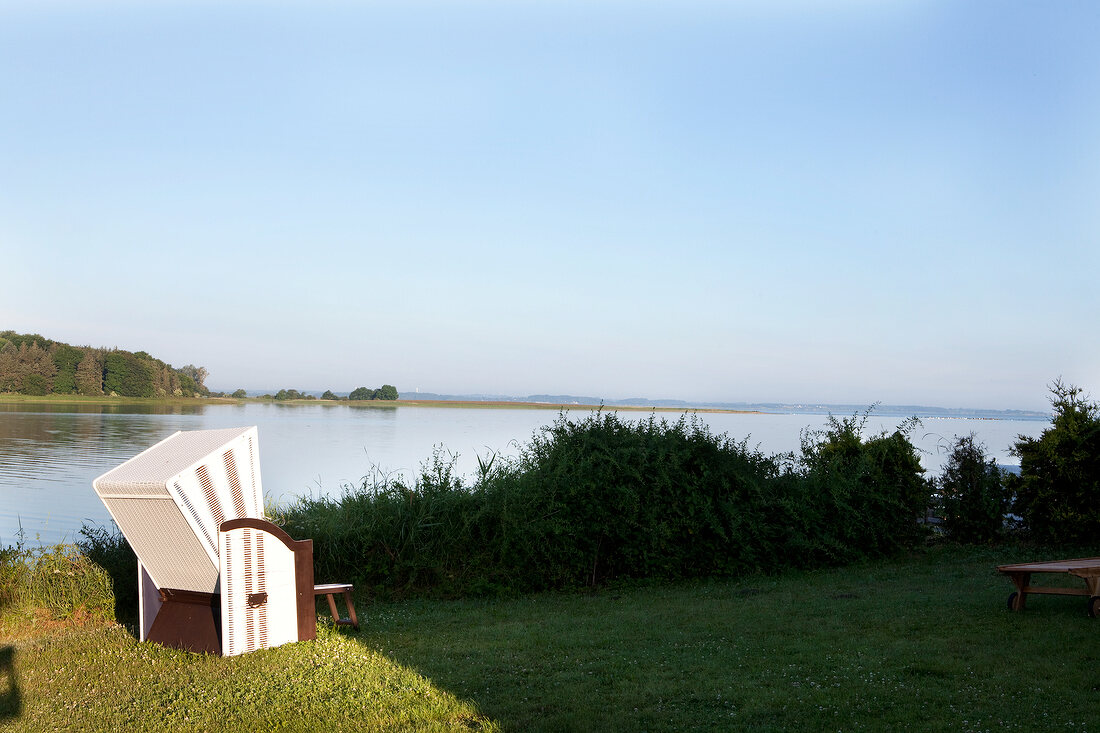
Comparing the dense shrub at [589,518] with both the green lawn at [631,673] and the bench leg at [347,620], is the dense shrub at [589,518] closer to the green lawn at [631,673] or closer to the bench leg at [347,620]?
the green lawn at [631,673]

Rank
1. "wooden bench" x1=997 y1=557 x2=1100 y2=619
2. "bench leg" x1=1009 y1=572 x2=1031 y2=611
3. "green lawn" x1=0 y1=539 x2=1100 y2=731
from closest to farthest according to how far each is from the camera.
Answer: "green lawn" x1=0 y1=539 x2=1100 y2=731 → "wooden bench" x1=997 y1=557 x2=1100 y2=619 → "bench leg" x1=1009 y1=572 x2=1031 y2=611

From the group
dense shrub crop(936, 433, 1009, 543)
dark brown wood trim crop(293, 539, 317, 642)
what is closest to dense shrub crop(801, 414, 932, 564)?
dense shrub crop(936, 433, 1009, 543)

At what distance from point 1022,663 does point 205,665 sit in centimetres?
586

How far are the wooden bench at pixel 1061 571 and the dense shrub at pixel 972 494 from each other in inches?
187

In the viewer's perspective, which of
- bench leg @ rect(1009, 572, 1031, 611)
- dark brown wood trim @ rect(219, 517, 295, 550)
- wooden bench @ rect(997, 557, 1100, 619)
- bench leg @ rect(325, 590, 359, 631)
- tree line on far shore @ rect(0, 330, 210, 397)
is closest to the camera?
dark brown wood trim @ rect(219, 517, 295, 550)

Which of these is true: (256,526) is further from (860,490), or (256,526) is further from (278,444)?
(278,444)

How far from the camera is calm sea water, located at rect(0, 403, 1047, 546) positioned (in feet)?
38.1

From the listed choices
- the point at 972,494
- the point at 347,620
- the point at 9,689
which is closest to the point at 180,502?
the point at 9,689

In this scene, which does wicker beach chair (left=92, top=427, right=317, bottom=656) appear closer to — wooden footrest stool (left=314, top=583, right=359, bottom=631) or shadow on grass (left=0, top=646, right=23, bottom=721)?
wooden footrest stool (left=314, top=583, right=359, bottom=631)

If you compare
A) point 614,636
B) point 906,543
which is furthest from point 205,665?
point 906,543

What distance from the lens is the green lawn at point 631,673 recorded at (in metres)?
4.34

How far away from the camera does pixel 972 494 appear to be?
11.5 m

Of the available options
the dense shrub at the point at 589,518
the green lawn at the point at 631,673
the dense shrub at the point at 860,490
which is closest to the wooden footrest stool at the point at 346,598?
the green lawn at the point at 631,673

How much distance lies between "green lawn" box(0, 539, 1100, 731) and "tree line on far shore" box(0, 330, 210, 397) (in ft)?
79.1
